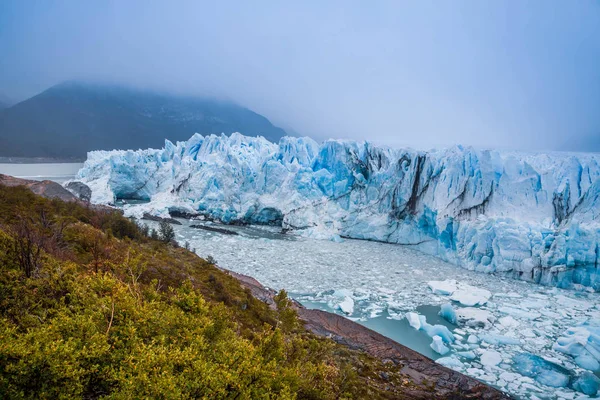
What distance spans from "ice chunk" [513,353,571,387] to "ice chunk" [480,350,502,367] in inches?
13.2

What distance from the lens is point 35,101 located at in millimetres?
103062

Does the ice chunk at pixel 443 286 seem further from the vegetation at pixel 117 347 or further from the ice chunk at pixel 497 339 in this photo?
the vegetation at pixel 117 347

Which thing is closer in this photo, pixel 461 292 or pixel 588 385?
pixel 588 385

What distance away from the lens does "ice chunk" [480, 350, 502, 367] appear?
24.7 ft

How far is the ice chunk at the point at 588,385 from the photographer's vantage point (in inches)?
259

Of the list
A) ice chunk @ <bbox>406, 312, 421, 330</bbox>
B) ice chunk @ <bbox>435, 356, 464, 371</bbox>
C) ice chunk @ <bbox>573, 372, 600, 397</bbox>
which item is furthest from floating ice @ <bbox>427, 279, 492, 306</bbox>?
ice chunk @ <bbox>573, 372, 600, 397</bbox>

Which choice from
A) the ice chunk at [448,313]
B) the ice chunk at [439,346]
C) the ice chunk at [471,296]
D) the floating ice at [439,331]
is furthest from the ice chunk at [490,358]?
the ice chunk at [471,296]

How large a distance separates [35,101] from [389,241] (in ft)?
409

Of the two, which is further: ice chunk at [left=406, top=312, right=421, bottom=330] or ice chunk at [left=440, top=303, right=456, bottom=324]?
ice chunk at [left=440, top=303, right=456, bottom=324]

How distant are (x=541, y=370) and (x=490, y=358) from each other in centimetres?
95

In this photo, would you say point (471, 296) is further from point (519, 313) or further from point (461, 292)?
point (519, 313)

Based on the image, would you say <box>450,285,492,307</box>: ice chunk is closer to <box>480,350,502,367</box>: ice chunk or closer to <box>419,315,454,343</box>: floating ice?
<box>419,315,454,343</box>: floating ice

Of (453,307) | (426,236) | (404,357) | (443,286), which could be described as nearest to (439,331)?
(404,357)

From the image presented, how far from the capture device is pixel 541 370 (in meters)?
7.18
